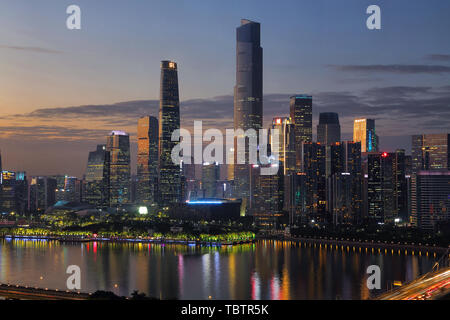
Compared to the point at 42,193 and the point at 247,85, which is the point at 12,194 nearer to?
the point at 42,193

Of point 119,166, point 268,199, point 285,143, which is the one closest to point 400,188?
point 268,199

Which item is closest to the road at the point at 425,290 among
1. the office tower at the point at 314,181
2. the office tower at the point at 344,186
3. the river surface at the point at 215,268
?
the river surface at the point at 215,268

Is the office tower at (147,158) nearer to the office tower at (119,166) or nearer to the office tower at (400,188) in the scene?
the office tower at (119,166)

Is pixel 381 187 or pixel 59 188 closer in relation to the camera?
pixel 381 187

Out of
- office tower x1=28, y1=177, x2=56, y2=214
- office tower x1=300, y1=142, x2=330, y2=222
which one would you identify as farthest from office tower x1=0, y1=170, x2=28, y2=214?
office tower x1=300, y1=142, x2=330, y2=222

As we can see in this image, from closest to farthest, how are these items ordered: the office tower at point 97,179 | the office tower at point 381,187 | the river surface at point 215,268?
1. the river surface at point 215,268
2. the office tower at point 381,187
3. the office tower at point 97,179
